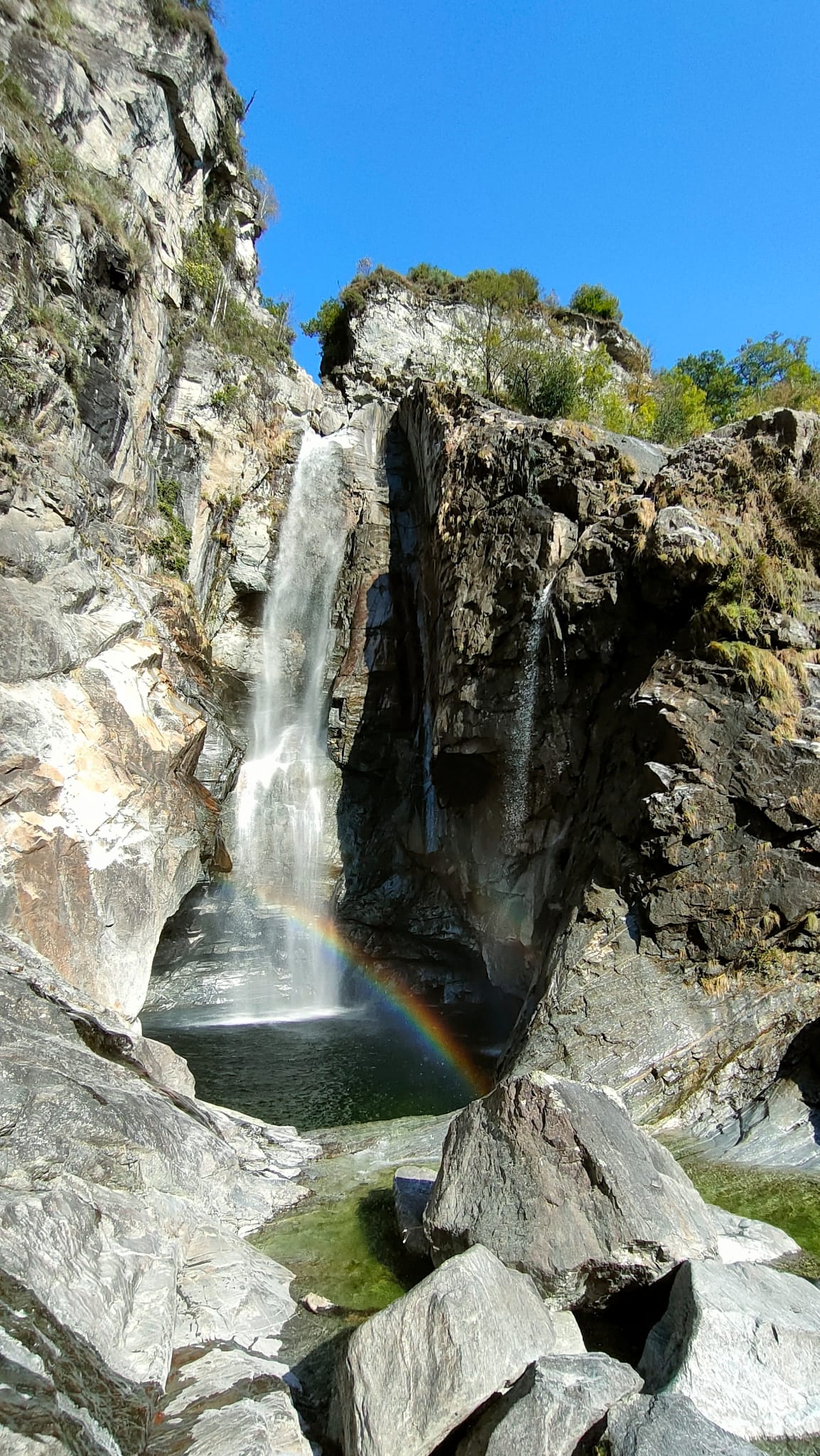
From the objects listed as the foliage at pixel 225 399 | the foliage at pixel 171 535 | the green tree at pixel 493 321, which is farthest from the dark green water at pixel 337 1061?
the green tree at pixel 493 321

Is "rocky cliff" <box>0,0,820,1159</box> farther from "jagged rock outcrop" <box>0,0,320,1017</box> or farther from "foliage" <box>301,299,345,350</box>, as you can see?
"foliage" <box>301,299,345,350</box>

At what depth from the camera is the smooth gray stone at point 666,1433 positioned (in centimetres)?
346

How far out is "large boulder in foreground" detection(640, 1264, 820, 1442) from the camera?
4.17 meters

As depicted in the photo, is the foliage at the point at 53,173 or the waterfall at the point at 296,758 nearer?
the foliage at the point at 53,173

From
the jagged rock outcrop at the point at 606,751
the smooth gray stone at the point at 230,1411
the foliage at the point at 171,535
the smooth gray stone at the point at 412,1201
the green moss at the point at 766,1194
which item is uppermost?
the foliage at the point at 171,535

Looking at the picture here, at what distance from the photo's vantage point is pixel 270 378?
25.8m

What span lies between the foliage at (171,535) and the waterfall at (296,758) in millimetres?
3707

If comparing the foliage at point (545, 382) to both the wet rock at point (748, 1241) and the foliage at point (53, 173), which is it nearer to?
the foliage at point (53, 173)

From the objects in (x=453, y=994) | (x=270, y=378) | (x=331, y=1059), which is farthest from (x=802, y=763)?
(x=270, y=378)

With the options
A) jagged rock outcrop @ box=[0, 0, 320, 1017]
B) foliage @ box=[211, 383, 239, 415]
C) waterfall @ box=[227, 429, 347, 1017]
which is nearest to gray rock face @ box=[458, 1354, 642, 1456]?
jagged rock outcrop @ box=[0, 0, 320, 1017]

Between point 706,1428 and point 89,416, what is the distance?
17540 mm

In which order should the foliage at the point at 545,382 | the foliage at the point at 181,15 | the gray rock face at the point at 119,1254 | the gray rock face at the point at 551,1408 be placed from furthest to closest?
the foliage at the point at 545,382
the foliage at the point at 181,15
the gray rock face at the point at 119,1254
the gray rock face at the point at 551,1408

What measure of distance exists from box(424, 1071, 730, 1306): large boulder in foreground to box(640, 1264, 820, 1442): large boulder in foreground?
0.48 meters

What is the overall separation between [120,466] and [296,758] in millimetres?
8333
